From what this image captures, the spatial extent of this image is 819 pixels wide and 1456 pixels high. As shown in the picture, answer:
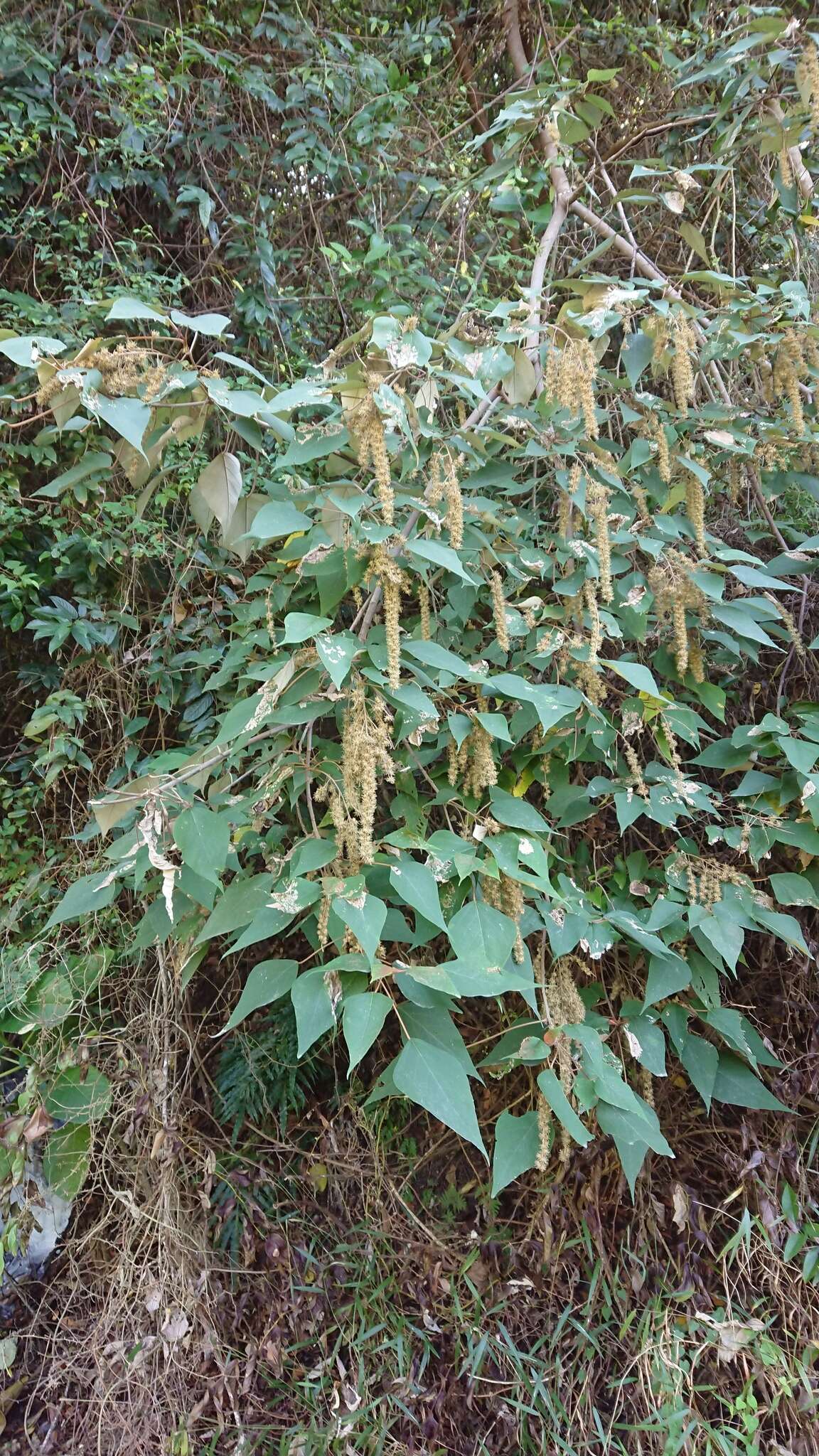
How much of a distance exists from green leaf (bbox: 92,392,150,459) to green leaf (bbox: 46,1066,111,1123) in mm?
1713

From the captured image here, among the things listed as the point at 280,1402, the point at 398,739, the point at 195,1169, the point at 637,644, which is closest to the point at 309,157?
the point at 637,644

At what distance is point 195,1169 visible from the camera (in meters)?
2.04

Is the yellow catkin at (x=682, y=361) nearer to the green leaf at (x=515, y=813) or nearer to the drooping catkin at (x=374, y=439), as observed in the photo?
the drooping catkin at (x=374, y=439)

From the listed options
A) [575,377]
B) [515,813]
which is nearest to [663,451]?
[575,377]

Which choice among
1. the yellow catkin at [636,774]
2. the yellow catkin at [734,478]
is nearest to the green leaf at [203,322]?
the yellow catkin at [636,774]

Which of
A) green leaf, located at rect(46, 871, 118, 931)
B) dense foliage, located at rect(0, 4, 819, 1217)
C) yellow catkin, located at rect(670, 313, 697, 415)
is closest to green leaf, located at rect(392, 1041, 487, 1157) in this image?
dense foliage, located at rect(0, 4, 819, 1217)

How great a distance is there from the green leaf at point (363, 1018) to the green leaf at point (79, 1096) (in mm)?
1359

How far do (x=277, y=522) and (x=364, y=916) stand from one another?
60 centimetres

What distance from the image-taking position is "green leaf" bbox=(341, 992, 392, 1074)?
3.21 ft

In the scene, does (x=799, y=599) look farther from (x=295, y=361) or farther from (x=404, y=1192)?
(x=404, y=1192)

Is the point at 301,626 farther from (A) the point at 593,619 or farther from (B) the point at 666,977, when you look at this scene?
(B) the point at 666,977

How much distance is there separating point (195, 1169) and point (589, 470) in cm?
198

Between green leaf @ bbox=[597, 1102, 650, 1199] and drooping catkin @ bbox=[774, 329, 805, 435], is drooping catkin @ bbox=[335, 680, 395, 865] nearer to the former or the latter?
green leaf @ bbox=[597, 1102, 650, 1199]

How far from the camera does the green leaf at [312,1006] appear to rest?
1.05m
